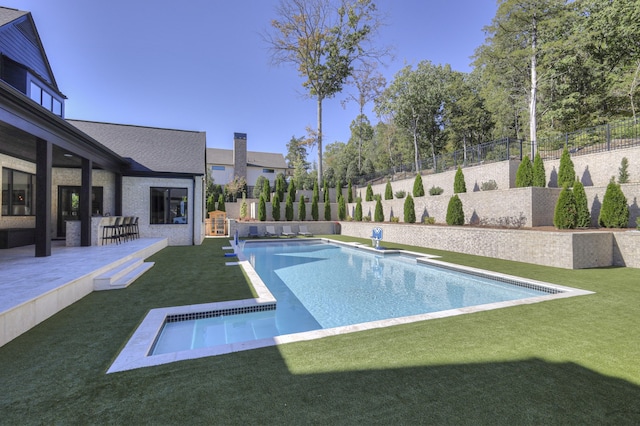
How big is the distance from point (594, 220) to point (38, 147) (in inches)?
711

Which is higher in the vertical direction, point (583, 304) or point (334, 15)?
point (334, 15)

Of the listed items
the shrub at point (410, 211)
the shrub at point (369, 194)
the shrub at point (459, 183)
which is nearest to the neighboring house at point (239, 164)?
the shrub at point (369, 194)

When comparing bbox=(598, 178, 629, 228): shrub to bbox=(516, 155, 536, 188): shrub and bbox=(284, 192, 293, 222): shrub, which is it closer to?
A: bbox=(516, 155, 536, 188): shrub

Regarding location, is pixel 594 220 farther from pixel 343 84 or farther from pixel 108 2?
pixel 108 2

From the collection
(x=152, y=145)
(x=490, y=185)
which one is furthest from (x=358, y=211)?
(x=152, y=145)

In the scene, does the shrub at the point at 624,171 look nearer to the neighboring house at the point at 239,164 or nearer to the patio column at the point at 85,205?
the patio column at the point at 85,205

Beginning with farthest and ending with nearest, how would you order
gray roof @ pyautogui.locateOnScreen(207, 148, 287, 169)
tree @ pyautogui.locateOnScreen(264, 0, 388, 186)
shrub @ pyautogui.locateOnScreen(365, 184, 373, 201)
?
gray roof @ pyautogui.locateOnScreen(207, 148, 287, 169)
tree @ pyautogui.locateOnScreen(264, 0, 388, 186)
shrub @ pyautogui.locateOnScreen(365, 184, 373, 201)

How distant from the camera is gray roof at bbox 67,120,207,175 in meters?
14.1

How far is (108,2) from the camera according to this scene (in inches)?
527

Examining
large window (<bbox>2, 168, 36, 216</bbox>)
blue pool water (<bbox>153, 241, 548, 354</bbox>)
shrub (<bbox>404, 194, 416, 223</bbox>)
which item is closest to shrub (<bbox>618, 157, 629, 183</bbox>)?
shrub (<bbox>404, 194, 416, 223</bbox>)

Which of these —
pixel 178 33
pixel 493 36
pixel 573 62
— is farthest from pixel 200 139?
pixel 573 62

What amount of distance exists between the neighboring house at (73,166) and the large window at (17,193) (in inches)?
1.4

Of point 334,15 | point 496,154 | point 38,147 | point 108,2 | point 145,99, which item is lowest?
point 38,147

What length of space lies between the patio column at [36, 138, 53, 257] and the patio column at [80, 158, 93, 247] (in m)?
2.58
